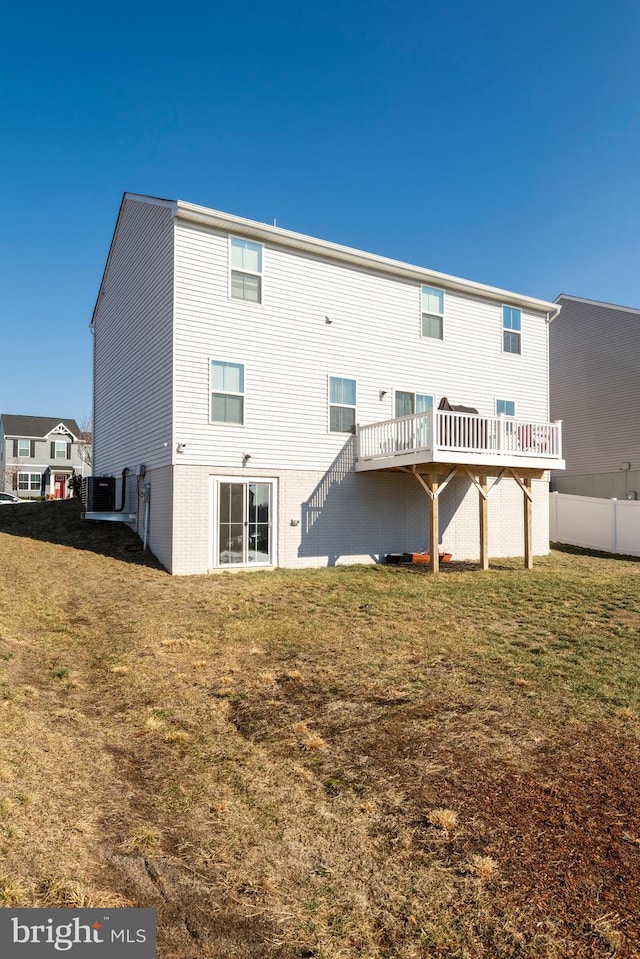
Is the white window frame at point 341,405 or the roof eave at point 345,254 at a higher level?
the roof eave at point 345,254

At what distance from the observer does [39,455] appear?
151ft

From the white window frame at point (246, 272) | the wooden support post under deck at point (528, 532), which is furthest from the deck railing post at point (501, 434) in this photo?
the white window frame at point (246, 272)

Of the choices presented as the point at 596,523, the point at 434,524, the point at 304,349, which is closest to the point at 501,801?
the point at 434,524

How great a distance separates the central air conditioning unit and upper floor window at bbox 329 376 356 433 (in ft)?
21.3

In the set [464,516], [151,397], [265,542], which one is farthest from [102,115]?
[464,516]

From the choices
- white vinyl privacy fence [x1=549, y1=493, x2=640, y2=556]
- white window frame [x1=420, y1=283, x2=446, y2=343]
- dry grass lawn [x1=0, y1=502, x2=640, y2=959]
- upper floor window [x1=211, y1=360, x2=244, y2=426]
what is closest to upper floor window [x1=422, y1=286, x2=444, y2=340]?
white window frame [x1=420, y1=283, x2=446, y2=343]

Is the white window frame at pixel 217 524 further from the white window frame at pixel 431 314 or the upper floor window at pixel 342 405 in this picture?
the white window frame at pixel 431 314

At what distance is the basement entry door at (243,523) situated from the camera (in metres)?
12.3

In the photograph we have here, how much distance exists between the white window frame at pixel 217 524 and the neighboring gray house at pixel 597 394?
1525 cm

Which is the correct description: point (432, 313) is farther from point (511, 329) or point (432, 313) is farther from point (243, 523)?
point (243, 523)

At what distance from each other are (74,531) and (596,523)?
15969 millimetres

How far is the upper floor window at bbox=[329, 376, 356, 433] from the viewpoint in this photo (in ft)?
45.5

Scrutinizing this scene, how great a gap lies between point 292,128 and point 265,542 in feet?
37.9

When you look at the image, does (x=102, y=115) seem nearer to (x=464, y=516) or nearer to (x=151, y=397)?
(x=151, y=397)
